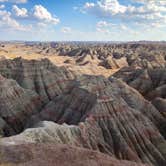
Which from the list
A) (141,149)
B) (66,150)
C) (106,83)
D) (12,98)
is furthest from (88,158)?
(12,98)

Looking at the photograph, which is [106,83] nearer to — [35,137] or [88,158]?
[35,137]

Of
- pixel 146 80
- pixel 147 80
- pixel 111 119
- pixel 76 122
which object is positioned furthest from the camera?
pixel 147 80

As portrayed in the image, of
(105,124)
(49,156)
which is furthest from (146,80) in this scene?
(49,156)

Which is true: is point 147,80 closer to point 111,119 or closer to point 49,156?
point 111,119

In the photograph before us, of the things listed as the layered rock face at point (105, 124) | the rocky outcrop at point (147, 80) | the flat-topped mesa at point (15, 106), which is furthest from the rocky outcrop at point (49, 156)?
the rocky outcrop at point (147, 80)

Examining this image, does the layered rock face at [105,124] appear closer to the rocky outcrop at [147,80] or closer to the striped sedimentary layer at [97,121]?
the striped sedimentary layer at [97,121]
